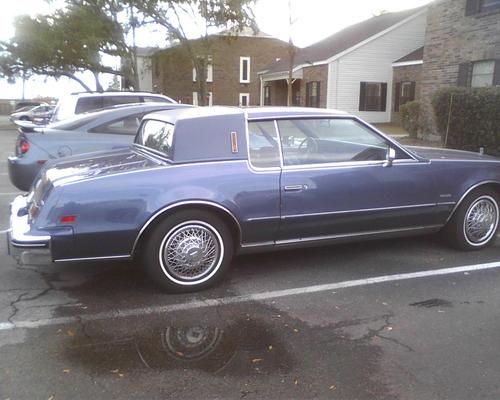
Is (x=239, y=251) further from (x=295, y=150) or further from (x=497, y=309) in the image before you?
(x=497, y=309)

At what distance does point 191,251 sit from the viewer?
421 centimetres

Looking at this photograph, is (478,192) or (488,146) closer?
(478,192)

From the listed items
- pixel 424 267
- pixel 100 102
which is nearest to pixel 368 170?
pixel 424 267

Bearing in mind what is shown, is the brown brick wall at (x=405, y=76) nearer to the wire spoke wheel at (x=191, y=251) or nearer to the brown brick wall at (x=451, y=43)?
the brown brick wall at (x=451, y=43)

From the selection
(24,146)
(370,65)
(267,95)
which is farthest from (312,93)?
(24,146)

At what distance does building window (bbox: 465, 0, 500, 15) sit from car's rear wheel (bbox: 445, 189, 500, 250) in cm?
1095

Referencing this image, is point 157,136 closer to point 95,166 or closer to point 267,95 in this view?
point 95,166

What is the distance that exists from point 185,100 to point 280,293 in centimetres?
3790

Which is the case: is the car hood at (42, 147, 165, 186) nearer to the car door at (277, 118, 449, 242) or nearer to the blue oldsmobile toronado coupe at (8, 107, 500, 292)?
the blue oldsmobile toronado coupe at (8, 107, 500, 292)

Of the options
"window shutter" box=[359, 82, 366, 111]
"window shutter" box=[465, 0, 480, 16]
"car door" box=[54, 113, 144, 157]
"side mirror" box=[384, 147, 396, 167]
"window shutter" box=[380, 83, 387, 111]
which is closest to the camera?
"side mirror" box=[384, 147, 396, 167]

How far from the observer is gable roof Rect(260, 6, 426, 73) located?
87.1ft

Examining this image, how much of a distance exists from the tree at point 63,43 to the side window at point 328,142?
93.8ft

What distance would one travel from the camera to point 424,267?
4961 mm

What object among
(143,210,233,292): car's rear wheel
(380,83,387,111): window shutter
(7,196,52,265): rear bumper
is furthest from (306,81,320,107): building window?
(7,196,52,265): rear bumper
